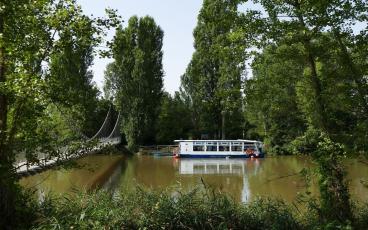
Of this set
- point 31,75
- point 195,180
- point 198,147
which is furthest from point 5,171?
point 198,147

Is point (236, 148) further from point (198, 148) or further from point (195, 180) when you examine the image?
point (195, 180)

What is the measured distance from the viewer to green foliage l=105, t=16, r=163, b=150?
42.0 m

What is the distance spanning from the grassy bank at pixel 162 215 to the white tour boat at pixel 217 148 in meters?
30.9

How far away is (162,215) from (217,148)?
32.8 meters

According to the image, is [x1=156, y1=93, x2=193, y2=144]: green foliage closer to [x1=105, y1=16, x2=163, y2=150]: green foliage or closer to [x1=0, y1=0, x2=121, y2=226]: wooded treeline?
[x1=105, y1=16, x2=163, y2=150]: green foliage

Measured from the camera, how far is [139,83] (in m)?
42.2

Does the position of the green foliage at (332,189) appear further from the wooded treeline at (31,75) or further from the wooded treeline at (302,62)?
the wooded treeline at (31,75)

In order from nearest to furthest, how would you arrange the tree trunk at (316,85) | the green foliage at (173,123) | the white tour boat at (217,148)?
the tree trunk at (316,85)
the white tour boat at (217,148)
the green foliage at (173,123)

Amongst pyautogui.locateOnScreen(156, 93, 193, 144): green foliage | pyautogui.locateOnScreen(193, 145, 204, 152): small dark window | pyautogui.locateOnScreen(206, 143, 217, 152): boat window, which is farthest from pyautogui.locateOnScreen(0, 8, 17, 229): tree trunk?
pyautogui.locateOnScreen(156, 93, 193, 144): green foliage

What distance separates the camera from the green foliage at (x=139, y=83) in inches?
1652

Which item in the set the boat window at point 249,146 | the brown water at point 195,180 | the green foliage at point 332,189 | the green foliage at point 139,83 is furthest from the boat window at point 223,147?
the green foliage at point 332,189

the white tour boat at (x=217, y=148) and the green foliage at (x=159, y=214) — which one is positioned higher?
the white tour boat at (x=217, y=148)

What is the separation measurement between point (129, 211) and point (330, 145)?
310 cm

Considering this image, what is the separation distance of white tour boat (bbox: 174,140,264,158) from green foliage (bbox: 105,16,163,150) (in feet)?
16.5
